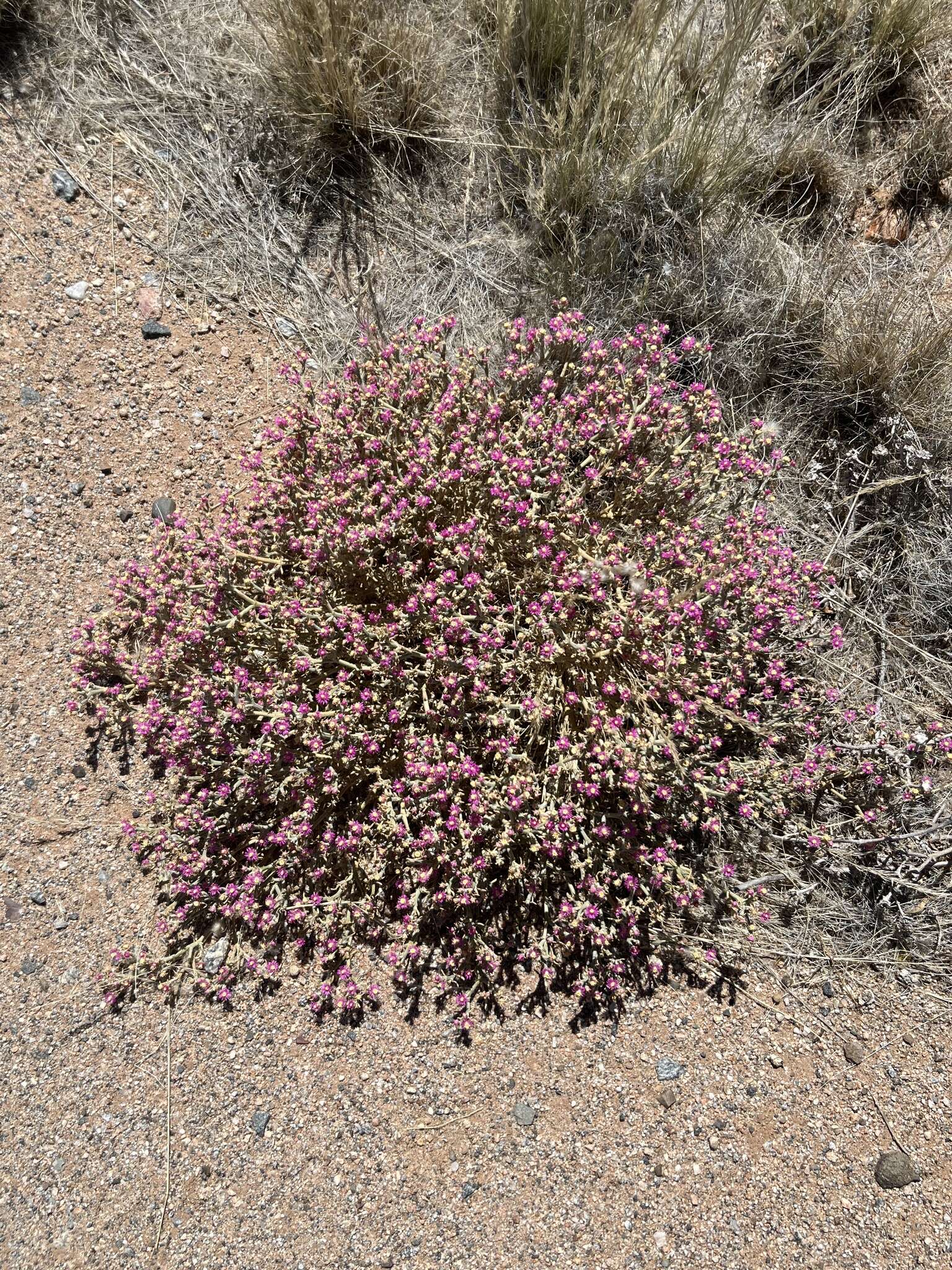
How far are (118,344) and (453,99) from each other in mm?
1941

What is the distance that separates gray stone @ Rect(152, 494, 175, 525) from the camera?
3.28m

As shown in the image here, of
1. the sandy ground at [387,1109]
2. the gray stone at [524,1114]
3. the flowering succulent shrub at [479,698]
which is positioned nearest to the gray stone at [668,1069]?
the sandy ground at [387,1109]

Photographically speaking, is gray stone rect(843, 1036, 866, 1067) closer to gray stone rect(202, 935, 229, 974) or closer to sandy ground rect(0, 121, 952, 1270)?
sandy ground rect(0, 121, 952, 1270)

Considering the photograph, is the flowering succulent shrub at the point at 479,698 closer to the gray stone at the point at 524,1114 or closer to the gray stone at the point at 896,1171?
the gray stone at the point at 524,1114

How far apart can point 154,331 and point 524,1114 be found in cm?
360

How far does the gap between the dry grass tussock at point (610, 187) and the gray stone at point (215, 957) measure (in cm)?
251

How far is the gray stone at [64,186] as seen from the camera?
3467 mm

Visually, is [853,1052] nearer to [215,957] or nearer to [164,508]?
[215,957]

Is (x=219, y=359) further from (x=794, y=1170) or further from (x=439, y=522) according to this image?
(x=794, y=1170)

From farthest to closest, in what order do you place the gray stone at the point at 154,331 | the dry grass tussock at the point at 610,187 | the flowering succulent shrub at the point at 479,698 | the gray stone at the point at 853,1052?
1. the gray stone at the point at 154,331
2. the dry grass tussock at the point at 610,187
3. the gray stone at the point at 853,1052
4. the flowering succulent shrub at the point at 479,698

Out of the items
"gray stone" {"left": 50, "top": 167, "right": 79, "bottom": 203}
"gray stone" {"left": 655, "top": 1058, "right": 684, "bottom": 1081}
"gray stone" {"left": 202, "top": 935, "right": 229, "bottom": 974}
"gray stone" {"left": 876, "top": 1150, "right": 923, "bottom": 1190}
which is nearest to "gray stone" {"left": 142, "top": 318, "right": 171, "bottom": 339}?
"gray stone" {"left": 50, "top": 167, "right": 79, "bottom": 203}

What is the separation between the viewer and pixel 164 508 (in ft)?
10.8

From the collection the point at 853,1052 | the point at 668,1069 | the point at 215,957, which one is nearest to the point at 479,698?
the point at 215,957

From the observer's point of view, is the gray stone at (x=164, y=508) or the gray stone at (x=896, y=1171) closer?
the gray stone at (x=896, y=1171)
